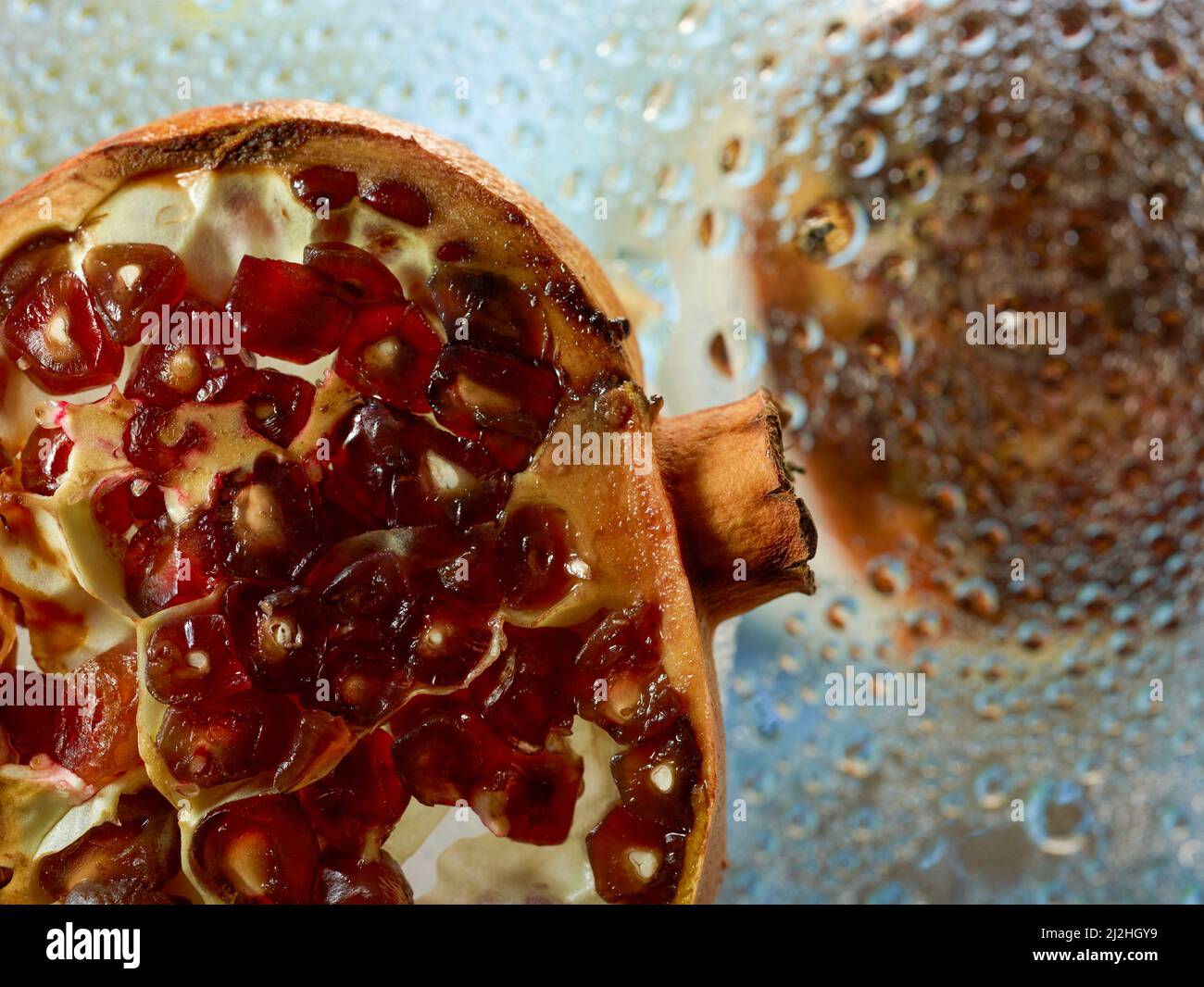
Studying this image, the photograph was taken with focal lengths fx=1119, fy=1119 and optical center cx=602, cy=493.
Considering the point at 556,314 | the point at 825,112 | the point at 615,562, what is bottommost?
the point at 615,562

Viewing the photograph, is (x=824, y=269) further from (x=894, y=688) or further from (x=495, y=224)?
(x=495, y=224)

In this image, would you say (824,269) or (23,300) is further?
(824,269)

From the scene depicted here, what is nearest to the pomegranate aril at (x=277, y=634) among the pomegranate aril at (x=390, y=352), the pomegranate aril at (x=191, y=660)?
the pomegranate aril at (x=191, y=660)

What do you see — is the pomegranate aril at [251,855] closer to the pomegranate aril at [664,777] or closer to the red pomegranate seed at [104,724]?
the red pomegranate seed at [104,724]

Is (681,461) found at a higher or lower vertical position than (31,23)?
lower

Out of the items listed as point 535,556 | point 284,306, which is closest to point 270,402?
point 284,306

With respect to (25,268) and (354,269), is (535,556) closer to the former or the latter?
(354,269)

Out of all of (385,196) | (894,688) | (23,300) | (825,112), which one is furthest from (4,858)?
(825,112)

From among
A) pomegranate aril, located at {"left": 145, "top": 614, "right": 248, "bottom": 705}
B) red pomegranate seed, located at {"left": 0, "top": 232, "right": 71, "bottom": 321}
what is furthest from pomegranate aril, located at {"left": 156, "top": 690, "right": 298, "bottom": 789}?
red pomegranate seed, located at {"left": 0, "top": 232, "right": 71, "bottom": 321}
